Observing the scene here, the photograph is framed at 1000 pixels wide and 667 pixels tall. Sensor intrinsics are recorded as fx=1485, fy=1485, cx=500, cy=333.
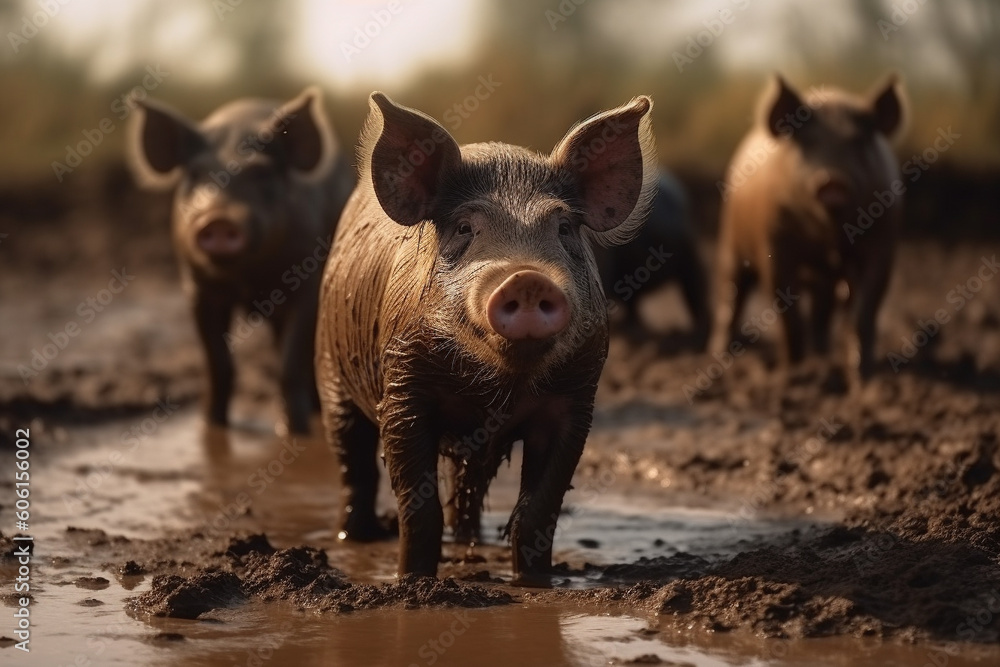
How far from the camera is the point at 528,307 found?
4723mm

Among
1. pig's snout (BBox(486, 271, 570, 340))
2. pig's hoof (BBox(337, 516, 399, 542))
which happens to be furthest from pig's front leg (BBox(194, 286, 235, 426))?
pig's snout (BBox(486, 271, 570, 340))

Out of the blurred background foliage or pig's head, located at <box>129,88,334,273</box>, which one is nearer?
pig's head, located at <box>129,88,334,273</box>

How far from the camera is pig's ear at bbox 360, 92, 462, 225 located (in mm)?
5473

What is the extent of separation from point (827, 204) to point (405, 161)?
4.69 metres

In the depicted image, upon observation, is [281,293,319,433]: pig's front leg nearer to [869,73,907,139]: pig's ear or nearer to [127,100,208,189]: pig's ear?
[127,100,208,189]: pig's ear

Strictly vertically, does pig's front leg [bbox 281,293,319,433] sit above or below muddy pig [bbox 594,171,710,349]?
below

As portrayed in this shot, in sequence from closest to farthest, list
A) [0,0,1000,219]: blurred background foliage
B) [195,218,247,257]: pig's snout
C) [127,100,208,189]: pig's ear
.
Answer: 1. [195,218,247,257]: pig's snout
2. [127,100,208,189]: pig's ear
3. [0,0,1000,219]: blurred background foliage

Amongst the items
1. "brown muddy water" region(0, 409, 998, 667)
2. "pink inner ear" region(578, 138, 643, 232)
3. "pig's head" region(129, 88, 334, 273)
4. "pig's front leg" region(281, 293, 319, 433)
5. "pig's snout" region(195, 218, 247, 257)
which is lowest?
"brown muddy water" region(0, 409, 998, 667)

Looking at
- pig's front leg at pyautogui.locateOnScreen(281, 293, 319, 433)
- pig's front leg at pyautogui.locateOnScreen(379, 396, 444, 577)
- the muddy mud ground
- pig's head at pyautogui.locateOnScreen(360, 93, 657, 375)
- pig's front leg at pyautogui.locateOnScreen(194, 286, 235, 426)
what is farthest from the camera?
pig's front leg at pyautogui.locateOnScreen(194, 286, 235, 426)

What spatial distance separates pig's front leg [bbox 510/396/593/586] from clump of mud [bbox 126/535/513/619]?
22cm

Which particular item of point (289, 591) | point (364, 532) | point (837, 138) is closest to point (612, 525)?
point (364, 532)

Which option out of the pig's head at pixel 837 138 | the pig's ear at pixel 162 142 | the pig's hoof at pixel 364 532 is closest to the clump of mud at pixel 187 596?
the pig's hoof at pixel 364 532

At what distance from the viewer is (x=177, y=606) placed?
4.92 meters

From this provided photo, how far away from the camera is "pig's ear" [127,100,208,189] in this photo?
9242mm
